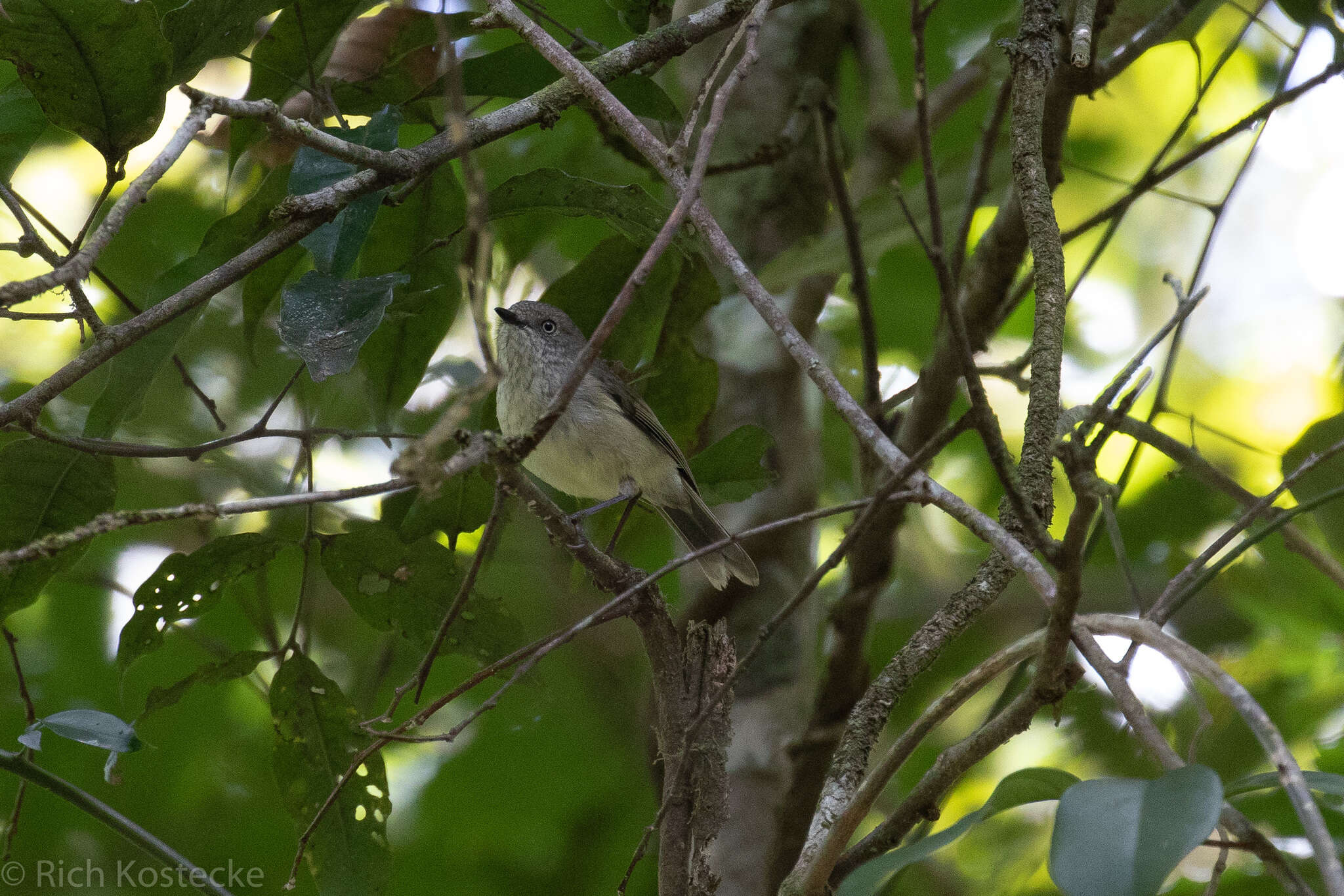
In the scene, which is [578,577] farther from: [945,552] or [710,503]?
[945,552]

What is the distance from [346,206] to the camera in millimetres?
2074

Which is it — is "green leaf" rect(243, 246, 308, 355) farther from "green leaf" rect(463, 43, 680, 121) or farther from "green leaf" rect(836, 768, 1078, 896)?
"green leaf" rect(836, 768, 1078, 896)

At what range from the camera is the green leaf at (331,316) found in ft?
6.09

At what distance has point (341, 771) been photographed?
8.12ft

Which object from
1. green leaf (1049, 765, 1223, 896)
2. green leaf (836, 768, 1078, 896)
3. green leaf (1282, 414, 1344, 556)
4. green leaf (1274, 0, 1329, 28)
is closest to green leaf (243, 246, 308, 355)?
green leaf (836, 768, 1078, 896)

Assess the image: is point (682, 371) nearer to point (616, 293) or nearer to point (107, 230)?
point (616, 293)

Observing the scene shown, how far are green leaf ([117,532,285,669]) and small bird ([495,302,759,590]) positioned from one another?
941 millimetres

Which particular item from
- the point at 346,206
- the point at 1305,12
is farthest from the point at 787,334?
the point at 1305,12

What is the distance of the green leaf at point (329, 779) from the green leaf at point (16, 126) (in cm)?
118

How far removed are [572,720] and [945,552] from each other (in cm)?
191

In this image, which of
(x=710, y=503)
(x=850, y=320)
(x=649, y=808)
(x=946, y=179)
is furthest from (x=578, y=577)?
(x=850, y=320)

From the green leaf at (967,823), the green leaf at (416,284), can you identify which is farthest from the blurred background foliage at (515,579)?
the green leaf at (967,823)

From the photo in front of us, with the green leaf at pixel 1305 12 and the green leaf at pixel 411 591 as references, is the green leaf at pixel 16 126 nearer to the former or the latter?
the green leaf at pixel 411 591

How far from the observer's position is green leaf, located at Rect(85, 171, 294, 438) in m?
2.05
